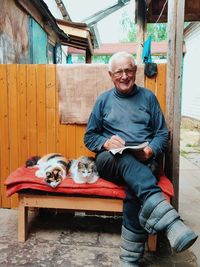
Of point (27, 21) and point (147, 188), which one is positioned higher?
point (27, 21)

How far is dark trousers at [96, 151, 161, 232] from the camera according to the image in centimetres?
206

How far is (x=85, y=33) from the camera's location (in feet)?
22.1

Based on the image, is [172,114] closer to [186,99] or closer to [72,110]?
[72,110]

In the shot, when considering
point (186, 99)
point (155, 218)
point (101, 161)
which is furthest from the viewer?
point (186, 99)

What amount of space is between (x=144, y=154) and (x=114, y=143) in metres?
0.25

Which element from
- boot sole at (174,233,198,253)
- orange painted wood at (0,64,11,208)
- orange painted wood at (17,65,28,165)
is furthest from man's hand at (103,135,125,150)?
orange painted wood at (0,64,11,208)

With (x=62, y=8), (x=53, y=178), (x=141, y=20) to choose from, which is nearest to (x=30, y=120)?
(x=53, y=178)

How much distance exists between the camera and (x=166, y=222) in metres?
1.91

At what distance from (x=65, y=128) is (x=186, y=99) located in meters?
9.99

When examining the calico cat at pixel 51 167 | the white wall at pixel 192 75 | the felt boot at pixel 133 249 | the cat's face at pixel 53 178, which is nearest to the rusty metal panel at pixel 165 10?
the calico cat at pixel 51 167

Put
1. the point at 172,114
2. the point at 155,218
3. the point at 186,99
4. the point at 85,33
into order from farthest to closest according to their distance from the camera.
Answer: the point at 186,99
the point at 85,33
the point at 172,114
the point at 155,218

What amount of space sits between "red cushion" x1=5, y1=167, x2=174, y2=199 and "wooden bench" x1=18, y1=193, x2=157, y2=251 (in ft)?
0.27

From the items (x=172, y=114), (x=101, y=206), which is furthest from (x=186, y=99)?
(x=101, y=206)

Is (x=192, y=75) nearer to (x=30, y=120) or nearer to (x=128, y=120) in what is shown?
(x=30, y=120)
